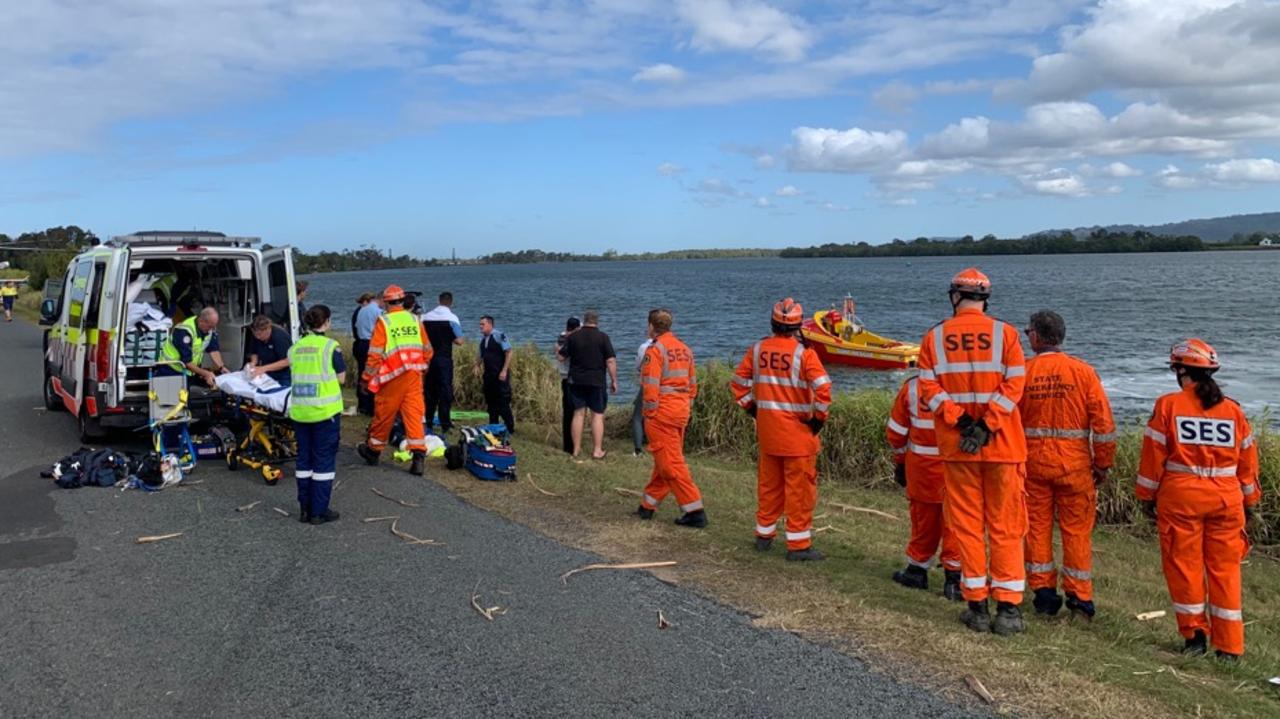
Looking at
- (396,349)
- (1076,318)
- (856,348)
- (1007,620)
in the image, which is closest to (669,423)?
(396,349)

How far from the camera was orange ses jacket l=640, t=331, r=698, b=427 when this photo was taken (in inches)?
298

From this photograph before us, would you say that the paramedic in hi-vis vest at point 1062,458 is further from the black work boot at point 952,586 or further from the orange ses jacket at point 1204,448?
the black work boot at point 952,586

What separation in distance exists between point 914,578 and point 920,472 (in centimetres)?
71

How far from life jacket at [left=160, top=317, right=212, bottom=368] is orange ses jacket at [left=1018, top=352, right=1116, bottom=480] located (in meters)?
7.81

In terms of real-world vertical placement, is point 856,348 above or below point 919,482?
below

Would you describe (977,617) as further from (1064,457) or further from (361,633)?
(361,633)

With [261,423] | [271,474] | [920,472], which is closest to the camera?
Result: [920,472]

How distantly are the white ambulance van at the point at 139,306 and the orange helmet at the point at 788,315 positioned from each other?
607 cm

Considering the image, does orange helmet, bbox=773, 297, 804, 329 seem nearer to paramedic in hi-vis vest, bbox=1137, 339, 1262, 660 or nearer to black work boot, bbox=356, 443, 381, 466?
paramedic in hi-vis vest, bbox=1137, 339, 1262, 660

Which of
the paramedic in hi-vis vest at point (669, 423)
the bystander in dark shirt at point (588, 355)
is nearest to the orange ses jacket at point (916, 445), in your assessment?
the paramedic in hi-vis vest at point (669, 423)

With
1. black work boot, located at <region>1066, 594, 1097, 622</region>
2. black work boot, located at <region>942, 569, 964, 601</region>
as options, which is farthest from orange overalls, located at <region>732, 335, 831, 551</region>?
black work boot, located at <region>1066, 594, 1097, 622</region>

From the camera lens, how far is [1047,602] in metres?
5.82

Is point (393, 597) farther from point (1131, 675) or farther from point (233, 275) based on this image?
point (233, 275)

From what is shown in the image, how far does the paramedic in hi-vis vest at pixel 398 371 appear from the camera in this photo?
8.84 metres
